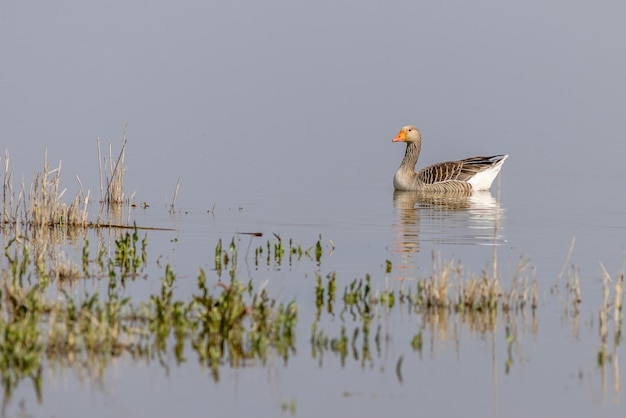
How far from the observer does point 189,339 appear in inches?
381

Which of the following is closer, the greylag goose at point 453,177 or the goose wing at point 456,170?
the greylag goose at point 453,177

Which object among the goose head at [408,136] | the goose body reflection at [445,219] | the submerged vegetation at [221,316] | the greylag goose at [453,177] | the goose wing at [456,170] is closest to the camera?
the submerged vegetation at [221,316]

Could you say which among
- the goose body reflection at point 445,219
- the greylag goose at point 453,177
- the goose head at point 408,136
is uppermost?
the goose head at point 408,136

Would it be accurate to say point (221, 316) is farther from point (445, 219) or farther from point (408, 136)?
point (408, 136)

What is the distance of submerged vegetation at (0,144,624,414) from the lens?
9.05 metres

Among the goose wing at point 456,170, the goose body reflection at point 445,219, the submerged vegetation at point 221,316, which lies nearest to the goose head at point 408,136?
the goose wing at point 456,170

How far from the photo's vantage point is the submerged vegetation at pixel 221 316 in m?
9.05

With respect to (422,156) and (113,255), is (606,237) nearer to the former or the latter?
(113,255)

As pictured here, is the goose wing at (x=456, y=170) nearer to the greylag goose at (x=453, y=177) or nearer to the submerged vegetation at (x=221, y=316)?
the greylag goose at (x=453, y=177)

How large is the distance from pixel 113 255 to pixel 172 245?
1638 millimetres

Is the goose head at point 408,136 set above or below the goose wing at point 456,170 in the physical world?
above

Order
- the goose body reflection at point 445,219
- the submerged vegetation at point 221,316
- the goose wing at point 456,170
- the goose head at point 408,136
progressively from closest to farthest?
1. the submerged vegetation at point 221,316
2. the goose body reflection at point 445,219
3. the goose wing at point 456,170
4. the goose head at point 408,136

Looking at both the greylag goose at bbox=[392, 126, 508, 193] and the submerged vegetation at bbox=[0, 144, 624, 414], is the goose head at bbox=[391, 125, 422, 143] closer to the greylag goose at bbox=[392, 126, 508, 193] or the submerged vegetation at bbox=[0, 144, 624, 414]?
the greylag goose at bbox=[392, 126, 508, 193]

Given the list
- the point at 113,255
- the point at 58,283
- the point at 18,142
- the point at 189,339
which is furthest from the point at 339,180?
the point at 189,339
